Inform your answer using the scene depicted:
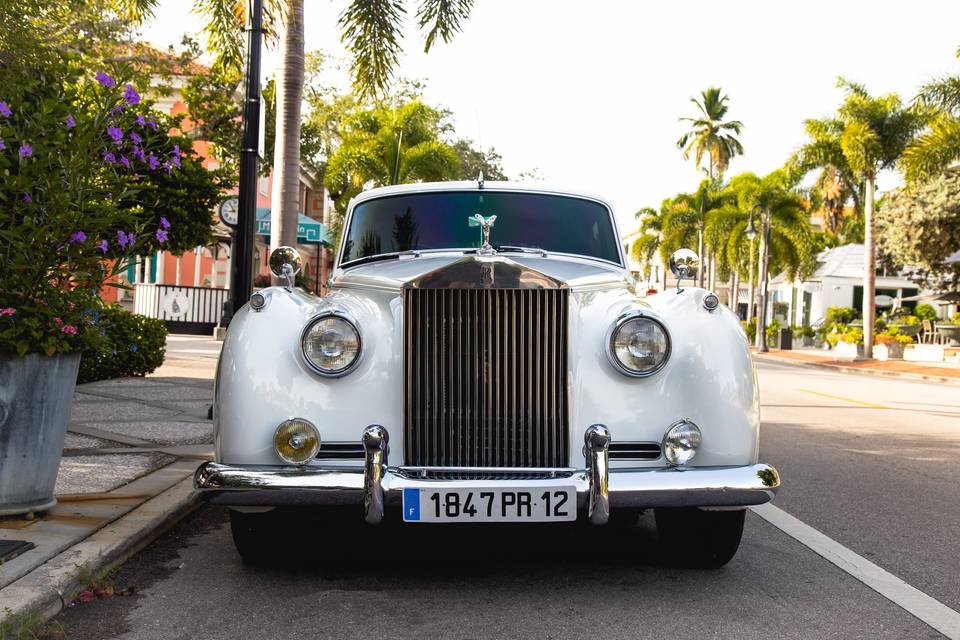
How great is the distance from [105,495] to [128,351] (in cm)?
738

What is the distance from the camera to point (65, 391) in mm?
4754

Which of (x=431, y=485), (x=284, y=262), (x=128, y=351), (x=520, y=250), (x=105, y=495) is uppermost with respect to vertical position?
(x=520, y=250)

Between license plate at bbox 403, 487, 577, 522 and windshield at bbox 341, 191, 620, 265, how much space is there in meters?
2.09

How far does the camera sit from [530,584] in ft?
13.4

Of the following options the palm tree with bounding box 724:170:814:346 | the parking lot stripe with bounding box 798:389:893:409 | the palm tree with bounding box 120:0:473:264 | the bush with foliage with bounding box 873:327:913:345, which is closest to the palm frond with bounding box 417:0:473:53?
the palm tree with bounding box 120:0:473:264

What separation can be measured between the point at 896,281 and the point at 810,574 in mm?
56262

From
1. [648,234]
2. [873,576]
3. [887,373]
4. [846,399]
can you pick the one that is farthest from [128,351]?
[648,234]

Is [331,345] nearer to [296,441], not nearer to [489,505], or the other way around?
[296,441]

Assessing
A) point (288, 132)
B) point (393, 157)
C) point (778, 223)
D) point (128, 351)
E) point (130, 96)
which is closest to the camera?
point (130, 96)

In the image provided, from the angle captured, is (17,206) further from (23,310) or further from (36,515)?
(36,515)

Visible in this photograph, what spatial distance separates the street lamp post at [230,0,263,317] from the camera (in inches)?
360

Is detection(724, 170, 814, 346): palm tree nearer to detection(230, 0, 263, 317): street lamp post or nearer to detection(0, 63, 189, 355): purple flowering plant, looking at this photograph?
detection(230, 0, 263, 317): street lamp post

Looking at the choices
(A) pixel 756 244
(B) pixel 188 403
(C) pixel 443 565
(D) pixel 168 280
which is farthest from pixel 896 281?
(C) pixel 443 565

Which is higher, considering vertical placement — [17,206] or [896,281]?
[896,281]
